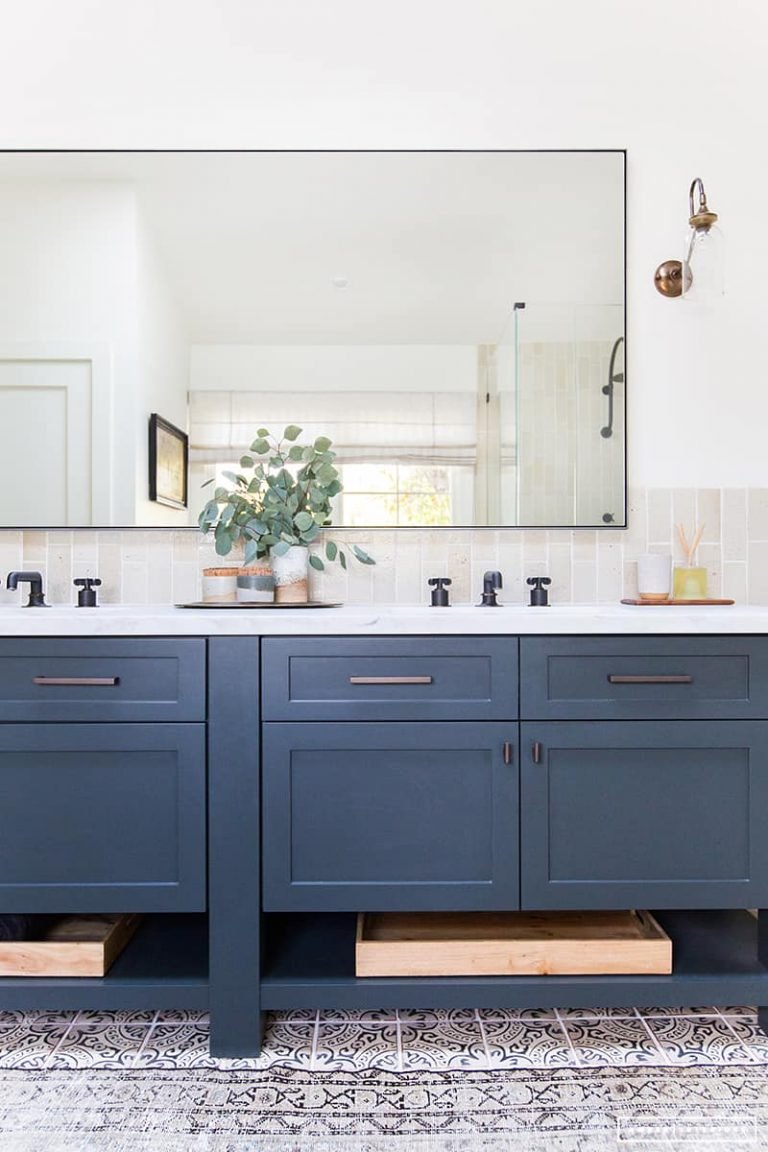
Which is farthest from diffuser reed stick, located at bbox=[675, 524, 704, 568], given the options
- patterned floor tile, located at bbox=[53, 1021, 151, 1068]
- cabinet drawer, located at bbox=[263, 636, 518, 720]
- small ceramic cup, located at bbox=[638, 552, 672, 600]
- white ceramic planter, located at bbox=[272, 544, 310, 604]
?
patterned floor tile, located at bbox=[53, 1021, 151, 1068]

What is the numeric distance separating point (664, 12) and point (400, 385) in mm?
1350

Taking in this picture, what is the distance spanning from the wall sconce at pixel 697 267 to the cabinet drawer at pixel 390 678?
125 centimetres

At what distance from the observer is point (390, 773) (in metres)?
1.49

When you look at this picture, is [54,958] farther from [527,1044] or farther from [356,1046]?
[527,1044]

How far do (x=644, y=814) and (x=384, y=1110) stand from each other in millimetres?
786

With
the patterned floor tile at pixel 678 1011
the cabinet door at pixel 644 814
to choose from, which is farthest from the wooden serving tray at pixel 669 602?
the patterned floor tile at pixel 678 1011

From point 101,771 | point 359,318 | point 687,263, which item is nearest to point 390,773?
point 101,771

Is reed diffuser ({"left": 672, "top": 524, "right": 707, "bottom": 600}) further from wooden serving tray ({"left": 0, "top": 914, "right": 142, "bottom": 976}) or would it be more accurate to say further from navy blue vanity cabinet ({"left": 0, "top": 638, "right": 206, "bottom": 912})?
wooden serving tray ({"left": 0, "top": 914, "right": 142, "bottom": 976})

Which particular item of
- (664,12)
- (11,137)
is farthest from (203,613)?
(664,12)

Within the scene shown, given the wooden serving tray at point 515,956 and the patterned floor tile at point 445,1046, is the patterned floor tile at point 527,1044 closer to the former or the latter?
the patterned floor tile at point 445,1046

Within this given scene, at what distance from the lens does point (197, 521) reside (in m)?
2.02

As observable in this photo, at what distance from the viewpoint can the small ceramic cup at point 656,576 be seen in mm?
1950

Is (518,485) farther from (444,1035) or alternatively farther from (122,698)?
(444,1035)

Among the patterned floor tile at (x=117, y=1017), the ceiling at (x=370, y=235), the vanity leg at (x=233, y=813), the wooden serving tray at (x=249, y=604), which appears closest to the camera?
the vanity leg at (x=233, y=813)
